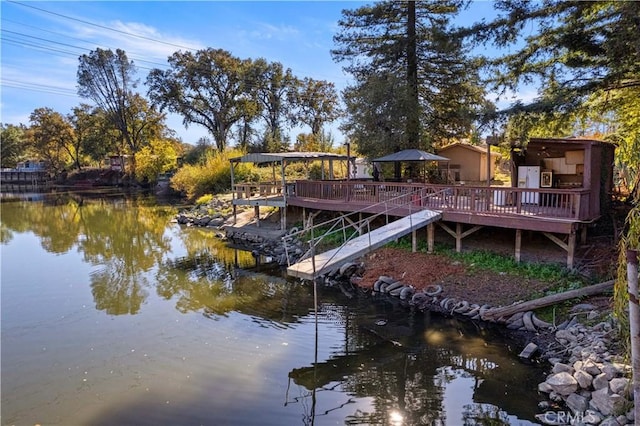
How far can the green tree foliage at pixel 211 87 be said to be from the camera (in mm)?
42781

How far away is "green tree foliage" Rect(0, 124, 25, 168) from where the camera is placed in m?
65.4

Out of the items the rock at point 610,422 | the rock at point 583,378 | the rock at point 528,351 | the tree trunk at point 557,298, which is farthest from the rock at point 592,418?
the tree trunk at point 557,298

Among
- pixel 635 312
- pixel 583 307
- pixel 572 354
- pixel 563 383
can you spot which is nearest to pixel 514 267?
pixel 583 307

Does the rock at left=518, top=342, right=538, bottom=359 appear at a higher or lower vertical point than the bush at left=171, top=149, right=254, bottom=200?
lower

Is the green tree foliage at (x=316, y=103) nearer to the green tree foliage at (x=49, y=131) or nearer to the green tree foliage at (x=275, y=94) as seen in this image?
the green tree foliage at (x=275, y=94)

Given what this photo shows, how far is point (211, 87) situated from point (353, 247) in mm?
38100

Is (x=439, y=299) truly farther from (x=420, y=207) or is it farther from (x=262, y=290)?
(x=262, y=290)

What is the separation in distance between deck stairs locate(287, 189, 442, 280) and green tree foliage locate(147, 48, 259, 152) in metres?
33.8

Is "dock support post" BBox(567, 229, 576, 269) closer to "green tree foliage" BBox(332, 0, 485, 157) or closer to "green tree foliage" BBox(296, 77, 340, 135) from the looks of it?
"green tree foliage" BBox(332, 0, 485, 157)

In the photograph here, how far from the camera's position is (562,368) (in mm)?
6707

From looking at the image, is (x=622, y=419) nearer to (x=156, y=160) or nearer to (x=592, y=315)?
(x=592, y=315)

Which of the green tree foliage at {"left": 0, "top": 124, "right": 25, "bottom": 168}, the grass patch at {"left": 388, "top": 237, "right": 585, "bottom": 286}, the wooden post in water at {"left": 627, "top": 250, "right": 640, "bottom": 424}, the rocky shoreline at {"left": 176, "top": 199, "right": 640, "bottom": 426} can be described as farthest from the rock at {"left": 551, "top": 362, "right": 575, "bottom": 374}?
the green tree foliage at {"left": 0, "top": 124, "right": 25, "bottom": 168}

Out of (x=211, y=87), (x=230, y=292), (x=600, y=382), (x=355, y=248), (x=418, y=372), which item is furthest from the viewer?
(x=211, y=87)

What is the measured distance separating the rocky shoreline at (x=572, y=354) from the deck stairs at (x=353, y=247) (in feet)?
5.10
